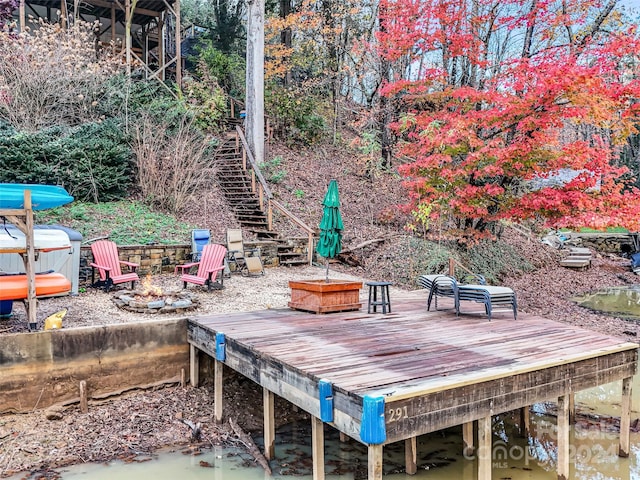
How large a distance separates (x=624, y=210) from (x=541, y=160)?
163 centimetres

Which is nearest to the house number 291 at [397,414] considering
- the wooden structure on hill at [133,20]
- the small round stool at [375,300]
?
the small round stool at [375,300]

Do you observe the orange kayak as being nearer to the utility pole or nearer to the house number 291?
the house number 291

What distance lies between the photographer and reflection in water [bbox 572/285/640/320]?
1027cm

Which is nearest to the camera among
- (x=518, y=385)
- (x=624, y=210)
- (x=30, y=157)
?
(x=518, y=385)

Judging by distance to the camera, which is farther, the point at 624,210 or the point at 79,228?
the point at 79,228

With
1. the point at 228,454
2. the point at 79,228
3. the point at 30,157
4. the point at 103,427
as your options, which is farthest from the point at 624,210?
the point at 30,157

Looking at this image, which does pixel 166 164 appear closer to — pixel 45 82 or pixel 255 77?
pixel 45 82

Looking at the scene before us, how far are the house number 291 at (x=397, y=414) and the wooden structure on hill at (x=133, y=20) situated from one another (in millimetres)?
12826

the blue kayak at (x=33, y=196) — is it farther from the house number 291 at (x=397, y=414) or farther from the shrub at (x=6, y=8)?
the shrub at (x=6, y=8)

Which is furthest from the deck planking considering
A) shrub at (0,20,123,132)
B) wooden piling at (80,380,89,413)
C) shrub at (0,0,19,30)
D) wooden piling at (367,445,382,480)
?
shrub at (0,0,19,30)

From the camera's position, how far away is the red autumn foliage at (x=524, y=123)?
849 centimetres

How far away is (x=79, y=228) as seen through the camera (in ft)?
32.1

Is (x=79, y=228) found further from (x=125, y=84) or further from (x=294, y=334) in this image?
(x=294, y=334)

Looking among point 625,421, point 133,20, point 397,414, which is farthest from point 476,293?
point 133,20
